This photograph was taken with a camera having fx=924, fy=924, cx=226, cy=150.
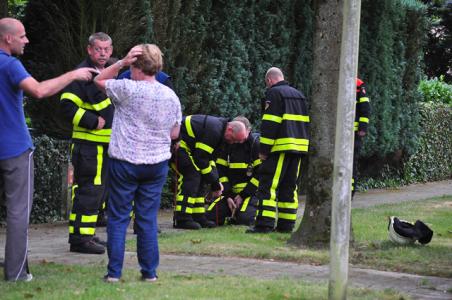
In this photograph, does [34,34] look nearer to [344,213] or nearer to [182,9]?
[182,9]

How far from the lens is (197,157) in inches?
475

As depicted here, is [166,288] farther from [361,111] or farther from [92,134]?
[361,111]

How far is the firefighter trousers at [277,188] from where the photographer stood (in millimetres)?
11594

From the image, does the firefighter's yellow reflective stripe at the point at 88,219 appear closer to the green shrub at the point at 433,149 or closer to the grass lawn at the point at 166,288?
the grass lawn at the point at 166,288

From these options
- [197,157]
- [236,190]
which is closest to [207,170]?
[197,157]

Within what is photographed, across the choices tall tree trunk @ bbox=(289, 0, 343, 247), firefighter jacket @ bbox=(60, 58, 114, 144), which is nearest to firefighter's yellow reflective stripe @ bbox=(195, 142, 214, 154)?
tall tree trunk @ bbox=(289, 0, 343, 247)

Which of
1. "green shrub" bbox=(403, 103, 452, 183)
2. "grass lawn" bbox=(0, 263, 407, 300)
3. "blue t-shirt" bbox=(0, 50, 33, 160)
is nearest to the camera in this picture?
"grass lawn" bbox=(0, 263, 407, 300)

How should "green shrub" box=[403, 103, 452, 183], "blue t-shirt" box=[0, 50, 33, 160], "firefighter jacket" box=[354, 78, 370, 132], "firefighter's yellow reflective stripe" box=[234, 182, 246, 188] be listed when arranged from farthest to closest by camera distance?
"green shrub" box=[403, 103, 452, 183] → "firefighter jacket" box=[354, 78, 370, 132] → "firefighter's yellow reflective stripe" box=[234, 182, 246, 188] → "blue t-shirt" box=[0, 50, 33, 160]

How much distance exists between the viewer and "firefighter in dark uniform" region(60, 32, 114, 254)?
9.46 metres

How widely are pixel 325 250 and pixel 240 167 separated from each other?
308 cm

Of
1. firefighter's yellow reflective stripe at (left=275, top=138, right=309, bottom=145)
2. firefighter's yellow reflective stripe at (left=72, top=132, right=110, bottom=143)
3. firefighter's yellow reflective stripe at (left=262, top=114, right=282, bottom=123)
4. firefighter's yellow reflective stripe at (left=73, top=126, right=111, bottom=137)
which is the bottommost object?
firefighter's yellow reflective stripe at (left=275, top=138, right=309, bottom=145)

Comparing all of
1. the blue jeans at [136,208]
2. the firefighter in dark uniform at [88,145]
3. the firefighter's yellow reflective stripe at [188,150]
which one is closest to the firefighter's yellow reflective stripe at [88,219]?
the firefighter in dark uniform at [88,145]

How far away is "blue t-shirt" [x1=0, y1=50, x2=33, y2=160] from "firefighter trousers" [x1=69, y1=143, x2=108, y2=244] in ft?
6.25

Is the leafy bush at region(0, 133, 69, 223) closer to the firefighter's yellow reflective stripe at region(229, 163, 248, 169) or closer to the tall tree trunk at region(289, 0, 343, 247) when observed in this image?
the firefighter's yellow reflective stripe at region(229, 163, 248, 169)
